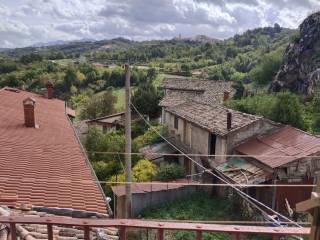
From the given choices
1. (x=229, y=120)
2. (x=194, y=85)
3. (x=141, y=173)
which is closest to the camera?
(x=229, y=120)

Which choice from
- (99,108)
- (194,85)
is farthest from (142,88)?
(99,108)

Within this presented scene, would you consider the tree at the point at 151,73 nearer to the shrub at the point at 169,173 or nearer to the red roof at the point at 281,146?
the shrub at the point at 169,173

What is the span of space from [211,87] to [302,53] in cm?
1114

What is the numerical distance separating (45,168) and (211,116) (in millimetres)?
15684

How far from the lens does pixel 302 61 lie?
41219mm

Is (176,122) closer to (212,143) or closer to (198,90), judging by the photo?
(212,143)

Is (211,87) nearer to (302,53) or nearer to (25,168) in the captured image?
(302,53)

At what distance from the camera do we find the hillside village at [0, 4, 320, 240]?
585 cm

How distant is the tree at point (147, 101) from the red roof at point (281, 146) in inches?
809

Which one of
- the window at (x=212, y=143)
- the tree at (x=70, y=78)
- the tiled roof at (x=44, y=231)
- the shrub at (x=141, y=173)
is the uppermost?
the tree at (x=70, y=78)

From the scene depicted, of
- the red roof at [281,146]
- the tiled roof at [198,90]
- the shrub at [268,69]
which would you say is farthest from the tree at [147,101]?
the red roof at [281,146]

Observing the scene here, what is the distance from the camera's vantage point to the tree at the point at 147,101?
40844 mm

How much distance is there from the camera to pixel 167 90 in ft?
132

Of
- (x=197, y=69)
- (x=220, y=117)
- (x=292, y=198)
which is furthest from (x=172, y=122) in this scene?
(x=197, y=69)
